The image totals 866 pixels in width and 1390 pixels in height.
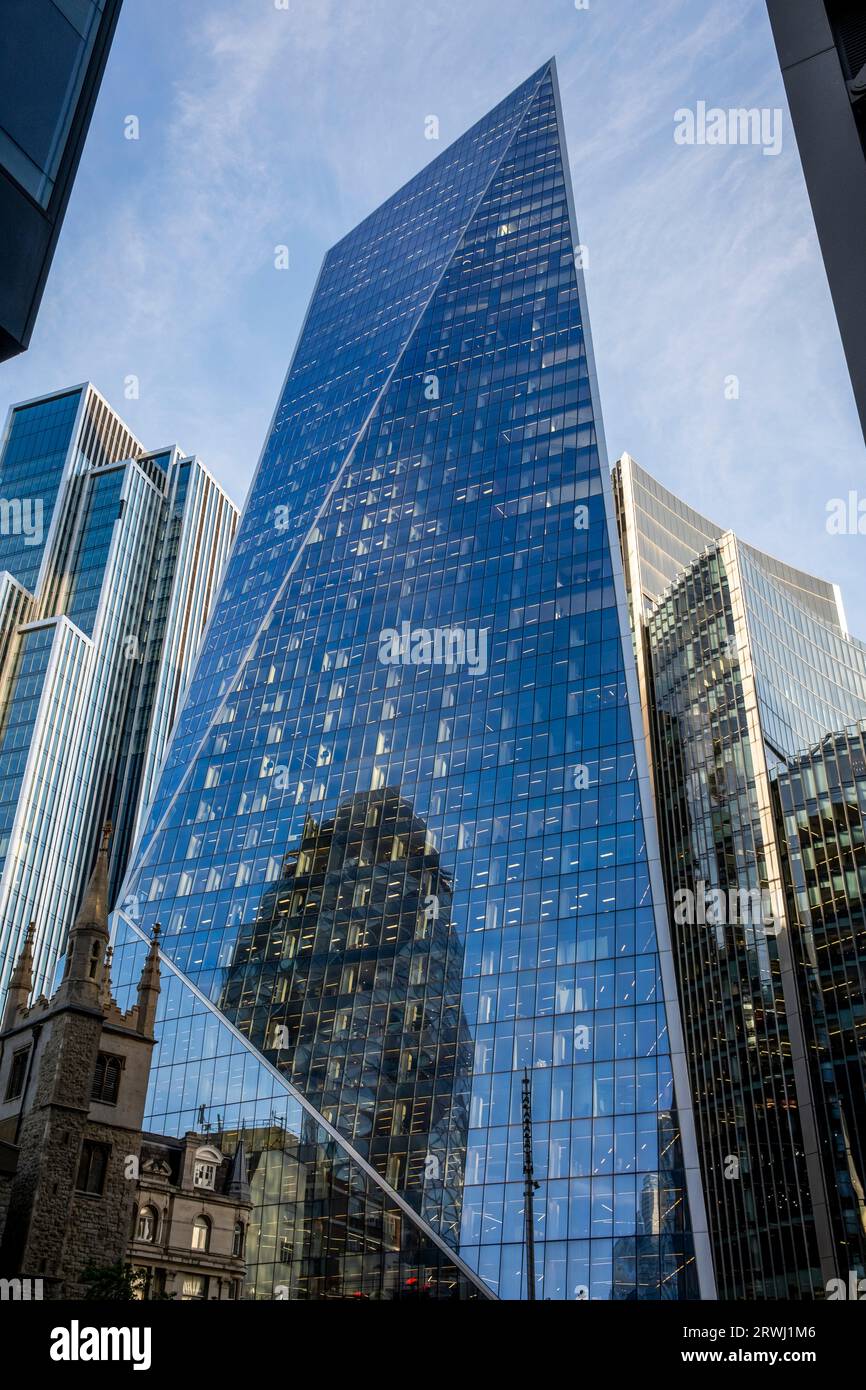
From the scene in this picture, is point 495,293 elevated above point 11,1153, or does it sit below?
above

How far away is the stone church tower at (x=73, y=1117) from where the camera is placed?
52031mm

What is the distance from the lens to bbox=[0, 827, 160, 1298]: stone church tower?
52.0 meters

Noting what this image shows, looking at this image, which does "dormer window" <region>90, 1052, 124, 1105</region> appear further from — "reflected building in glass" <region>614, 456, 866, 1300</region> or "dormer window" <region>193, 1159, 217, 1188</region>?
"reflected building in glass" <region>614, 456, 866, 1300</region>

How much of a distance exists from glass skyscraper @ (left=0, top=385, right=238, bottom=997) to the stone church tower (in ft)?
Answer: 198

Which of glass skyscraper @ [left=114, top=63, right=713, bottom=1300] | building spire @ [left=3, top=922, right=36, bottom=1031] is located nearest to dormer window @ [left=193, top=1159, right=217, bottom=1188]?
glass skyscraper @ [left=114, top=63, right=713, bottom=1300]

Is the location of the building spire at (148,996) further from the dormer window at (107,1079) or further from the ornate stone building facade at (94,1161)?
the dormer window at (107,1079)

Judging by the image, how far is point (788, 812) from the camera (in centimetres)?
9812

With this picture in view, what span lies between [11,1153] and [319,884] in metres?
36.4

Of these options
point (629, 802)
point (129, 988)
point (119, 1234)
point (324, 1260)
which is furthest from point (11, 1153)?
point (629, 802)

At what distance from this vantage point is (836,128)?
1127 centimetres

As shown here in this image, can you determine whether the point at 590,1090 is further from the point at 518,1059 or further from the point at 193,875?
the point at 193,875

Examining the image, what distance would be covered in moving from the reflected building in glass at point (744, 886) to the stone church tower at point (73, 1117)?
46.4 meters

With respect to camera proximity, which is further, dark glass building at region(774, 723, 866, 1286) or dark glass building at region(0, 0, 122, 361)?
dark glass building at region(774, 723, 866, 1286)

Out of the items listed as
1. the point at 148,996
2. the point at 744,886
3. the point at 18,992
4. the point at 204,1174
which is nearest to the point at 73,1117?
the point at 18,992
